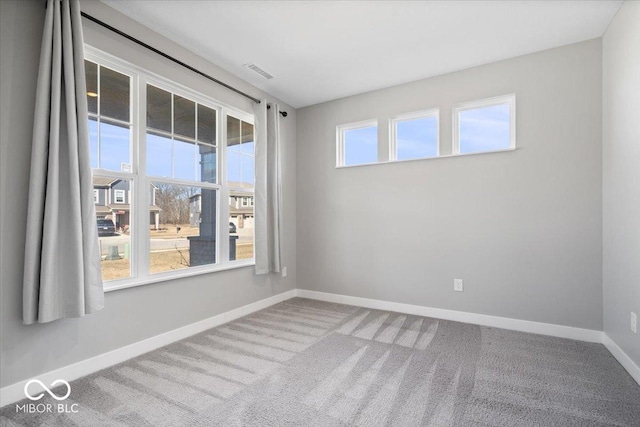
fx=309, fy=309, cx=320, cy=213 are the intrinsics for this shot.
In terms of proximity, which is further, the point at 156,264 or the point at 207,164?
the point at 207,164

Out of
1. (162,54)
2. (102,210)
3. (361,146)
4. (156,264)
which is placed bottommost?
(156,264)

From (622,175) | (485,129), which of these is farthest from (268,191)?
(622,175)

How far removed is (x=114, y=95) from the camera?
8.21ft

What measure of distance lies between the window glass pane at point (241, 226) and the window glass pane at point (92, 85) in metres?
1.51

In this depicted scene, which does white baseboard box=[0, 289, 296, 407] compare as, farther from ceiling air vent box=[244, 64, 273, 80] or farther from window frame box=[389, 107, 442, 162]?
ceiling air vent box=[244, 64, 273, 80]

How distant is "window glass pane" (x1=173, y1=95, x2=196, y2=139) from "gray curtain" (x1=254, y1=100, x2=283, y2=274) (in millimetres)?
799

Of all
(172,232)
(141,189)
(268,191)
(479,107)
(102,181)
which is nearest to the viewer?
(102,181)

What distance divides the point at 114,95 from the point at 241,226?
1.81 m

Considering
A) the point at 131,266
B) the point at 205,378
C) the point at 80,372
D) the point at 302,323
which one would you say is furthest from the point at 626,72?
the point at 80,372

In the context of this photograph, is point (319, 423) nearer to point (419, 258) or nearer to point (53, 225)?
point (53, 225)

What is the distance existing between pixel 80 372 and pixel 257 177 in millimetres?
2389

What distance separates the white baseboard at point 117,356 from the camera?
6.23 ft

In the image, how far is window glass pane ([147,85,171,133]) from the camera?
2.76m

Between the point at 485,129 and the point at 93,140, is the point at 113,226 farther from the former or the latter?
the point at 485,129
